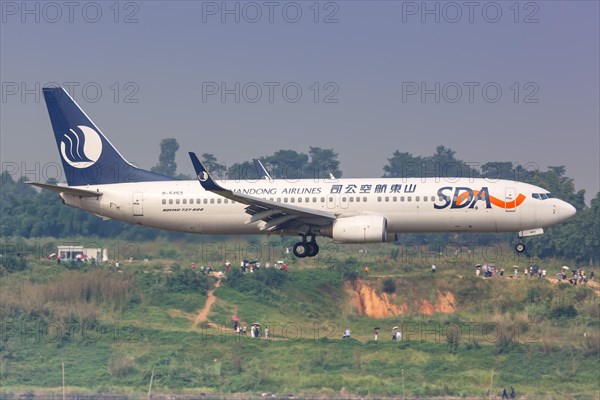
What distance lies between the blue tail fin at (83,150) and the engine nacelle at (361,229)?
38.5 feet

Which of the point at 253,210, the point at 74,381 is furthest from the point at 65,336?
the point at 253,210

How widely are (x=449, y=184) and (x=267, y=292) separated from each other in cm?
3182

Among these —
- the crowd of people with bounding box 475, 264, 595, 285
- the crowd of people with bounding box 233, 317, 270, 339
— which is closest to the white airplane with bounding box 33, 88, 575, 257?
the crowd of people with bounding box 233, 317, 270, 339

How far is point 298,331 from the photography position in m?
85.5

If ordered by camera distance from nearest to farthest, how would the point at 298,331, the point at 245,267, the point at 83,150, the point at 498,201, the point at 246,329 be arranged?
the point at 498,201 < the point at 83,150 < the point at 298,331 < the point at 246,329 < the point at 245,267

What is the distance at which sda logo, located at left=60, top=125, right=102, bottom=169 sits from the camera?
67.9m

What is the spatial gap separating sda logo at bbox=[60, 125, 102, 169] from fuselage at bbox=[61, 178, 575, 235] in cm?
328

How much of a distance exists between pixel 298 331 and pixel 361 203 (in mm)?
25244

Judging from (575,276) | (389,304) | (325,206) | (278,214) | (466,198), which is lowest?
(389,304)

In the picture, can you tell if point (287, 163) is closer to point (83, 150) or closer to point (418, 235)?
point (418, 235)

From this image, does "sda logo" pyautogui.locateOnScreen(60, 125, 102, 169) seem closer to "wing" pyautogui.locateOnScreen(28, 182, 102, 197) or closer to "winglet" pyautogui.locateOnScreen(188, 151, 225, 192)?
"wing" pyautogui.locateOnScreen(28, 182, 102, 197)

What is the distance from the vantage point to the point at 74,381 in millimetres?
81938

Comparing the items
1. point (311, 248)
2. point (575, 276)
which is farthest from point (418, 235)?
point (311, 248)

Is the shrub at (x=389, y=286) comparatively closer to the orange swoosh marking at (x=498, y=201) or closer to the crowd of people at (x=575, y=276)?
the crowd of people at (x=575, y=276)
